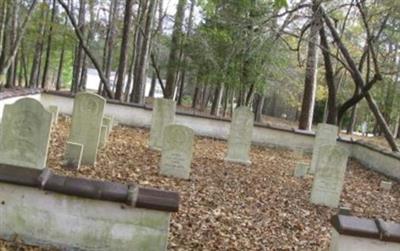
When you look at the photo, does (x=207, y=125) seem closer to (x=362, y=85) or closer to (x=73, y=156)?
(x=362, y=85)

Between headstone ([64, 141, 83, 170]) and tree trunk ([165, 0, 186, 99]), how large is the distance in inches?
641

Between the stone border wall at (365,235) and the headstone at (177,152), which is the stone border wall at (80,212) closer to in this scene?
the stone border wall at (365,235)

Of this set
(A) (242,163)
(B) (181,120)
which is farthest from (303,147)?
(A) (242,163)

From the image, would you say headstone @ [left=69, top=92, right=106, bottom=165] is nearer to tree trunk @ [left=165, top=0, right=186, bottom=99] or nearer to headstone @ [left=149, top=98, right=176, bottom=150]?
headstone @ [left=149, top=98, right=176, bottom=150]

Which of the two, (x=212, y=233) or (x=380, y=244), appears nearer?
(x=380, y=244)

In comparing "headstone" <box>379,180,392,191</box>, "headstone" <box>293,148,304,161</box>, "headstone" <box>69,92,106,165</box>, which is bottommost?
"headstone" <box>379,180,392,191</box>

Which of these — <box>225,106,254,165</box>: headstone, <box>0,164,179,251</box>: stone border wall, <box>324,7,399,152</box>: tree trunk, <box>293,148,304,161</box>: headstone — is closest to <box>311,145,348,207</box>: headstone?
<box>225,106,254,165</box>: headstone

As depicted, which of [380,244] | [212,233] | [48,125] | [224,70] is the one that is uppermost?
[224,70]

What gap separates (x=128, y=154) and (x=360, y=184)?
17.1 ft

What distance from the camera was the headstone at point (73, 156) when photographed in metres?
8.09

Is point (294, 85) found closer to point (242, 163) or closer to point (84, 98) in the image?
point (242, 163)

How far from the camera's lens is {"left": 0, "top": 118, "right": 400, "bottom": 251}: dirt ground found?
246 inches

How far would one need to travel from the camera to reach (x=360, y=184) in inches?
446

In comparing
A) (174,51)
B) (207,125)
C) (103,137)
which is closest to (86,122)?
(103,137)
